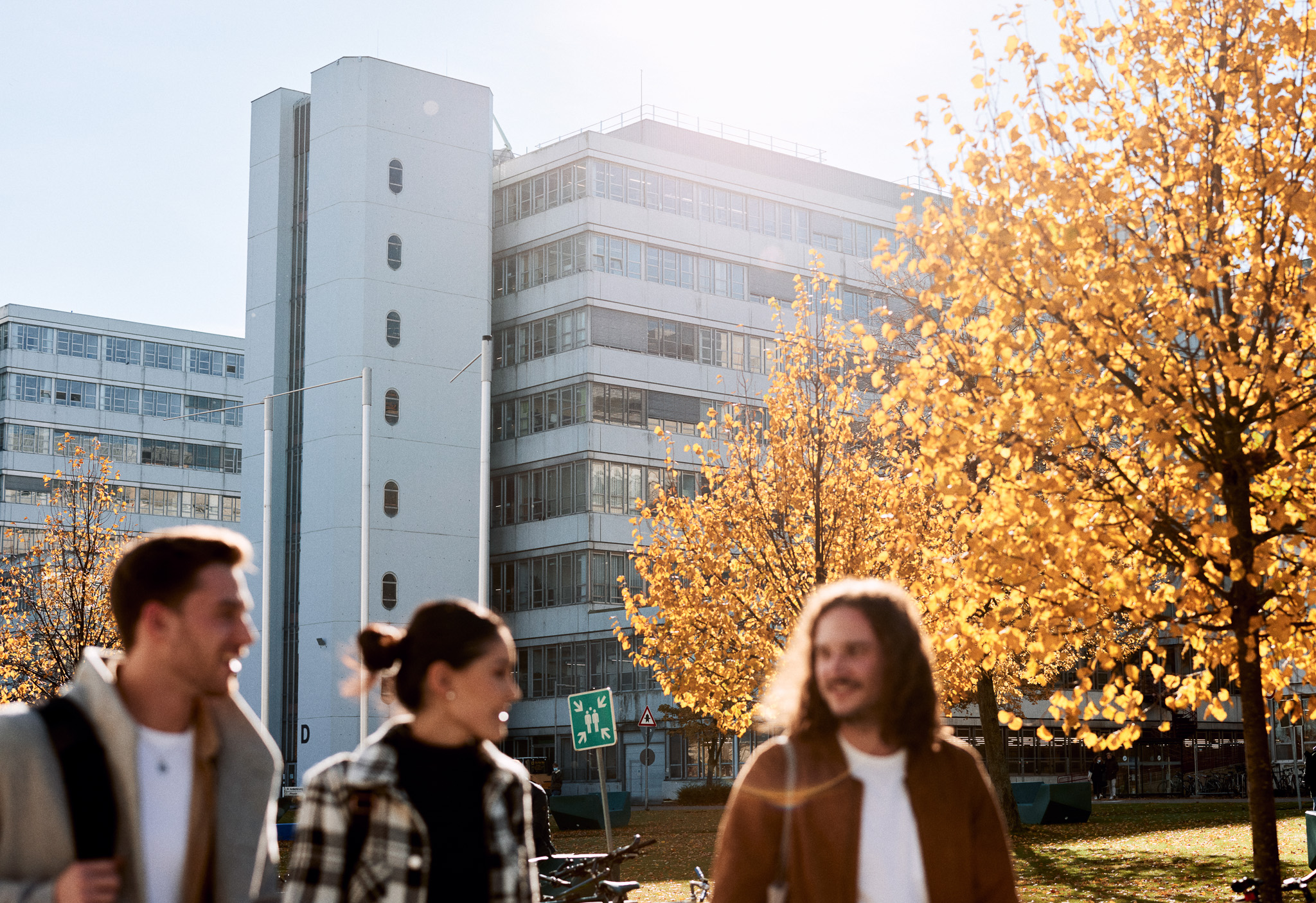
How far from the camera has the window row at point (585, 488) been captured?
59.6 meters

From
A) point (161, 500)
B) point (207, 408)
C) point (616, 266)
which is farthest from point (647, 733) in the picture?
point (207, 408)

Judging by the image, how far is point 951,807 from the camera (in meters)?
3.66

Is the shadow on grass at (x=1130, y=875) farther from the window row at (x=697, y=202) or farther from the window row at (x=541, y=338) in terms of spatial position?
the window row at (x=697, y=202)

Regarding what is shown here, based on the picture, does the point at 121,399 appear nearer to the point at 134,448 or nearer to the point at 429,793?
the point at 134,448

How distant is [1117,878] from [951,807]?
1794 centimetres

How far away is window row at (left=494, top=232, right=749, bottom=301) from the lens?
60688 millimetres

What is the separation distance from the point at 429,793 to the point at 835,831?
0.94m

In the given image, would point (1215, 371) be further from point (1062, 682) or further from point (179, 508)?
Answer: point (179, 508)

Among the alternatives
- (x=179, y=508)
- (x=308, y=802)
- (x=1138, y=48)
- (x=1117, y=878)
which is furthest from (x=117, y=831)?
(x=179, y=508)

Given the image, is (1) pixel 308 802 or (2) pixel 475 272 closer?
(1) pixel 308 802

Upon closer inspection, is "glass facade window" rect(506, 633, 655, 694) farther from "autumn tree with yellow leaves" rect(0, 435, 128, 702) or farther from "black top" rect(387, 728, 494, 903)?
"black top" rect(387, 728, 494, 903)

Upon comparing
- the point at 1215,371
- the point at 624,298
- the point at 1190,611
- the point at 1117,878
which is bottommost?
the point at 1117,878

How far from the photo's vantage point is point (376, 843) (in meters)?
3.44

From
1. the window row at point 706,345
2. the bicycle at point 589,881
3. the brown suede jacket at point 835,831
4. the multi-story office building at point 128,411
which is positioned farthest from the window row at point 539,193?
the brown suede jacket at point 835,831
